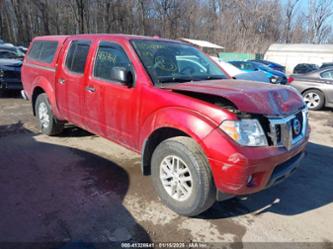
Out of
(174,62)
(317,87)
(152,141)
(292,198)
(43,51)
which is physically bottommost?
(292,198)

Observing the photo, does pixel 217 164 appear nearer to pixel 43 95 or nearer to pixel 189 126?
pixel 189 126

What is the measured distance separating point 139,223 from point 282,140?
65.0 inches

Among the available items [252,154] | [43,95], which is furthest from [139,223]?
[43,95]

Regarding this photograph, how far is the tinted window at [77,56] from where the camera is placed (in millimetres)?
4227

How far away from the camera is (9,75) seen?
358 inches

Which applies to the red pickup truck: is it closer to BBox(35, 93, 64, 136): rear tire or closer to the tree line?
BBox(35, 93, 64, 136): rear tire

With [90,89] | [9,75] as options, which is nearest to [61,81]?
[90,89]

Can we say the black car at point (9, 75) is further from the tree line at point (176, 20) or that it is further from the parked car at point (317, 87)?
the tree line at point (176, 20)

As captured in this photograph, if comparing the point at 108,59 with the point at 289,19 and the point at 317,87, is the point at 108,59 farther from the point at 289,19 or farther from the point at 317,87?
the point at 289,19

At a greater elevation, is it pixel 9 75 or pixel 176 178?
pixel 9 75

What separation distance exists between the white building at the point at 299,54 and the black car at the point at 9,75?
3163cm

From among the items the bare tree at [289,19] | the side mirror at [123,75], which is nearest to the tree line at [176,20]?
the bare tree at [289,19]

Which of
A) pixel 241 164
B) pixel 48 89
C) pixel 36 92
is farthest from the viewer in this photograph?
pixel 36 92

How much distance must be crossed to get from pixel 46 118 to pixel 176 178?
3326 millimetres
